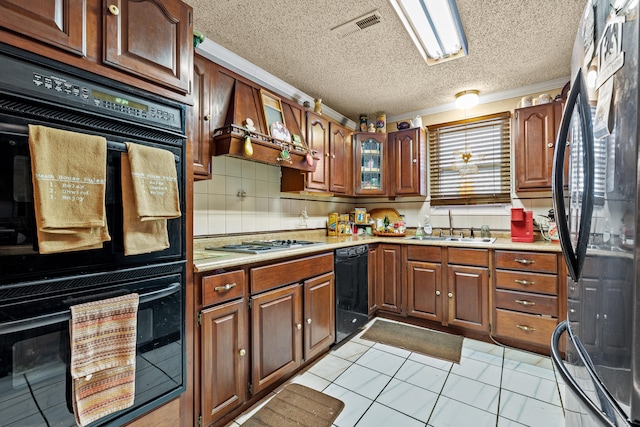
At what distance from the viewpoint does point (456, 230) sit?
10.6 ft

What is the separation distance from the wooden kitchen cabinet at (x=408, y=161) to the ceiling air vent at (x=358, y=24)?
1.56 metres

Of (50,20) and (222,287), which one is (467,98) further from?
(50,20)

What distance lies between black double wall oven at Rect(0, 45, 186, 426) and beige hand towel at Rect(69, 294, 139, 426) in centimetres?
3

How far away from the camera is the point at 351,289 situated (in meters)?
2.55

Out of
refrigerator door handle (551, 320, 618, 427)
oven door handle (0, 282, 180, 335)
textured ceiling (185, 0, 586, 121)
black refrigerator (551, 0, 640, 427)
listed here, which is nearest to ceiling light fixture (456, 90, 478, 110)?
textured ceiling (185, 0, 586, 121)

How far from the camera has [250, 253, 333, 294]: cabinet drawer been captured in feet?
5.57

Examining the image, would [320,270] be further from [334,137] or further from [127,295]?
[334,137]

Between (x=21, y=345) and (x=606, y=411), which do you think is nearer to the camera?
(x=606, y=411)

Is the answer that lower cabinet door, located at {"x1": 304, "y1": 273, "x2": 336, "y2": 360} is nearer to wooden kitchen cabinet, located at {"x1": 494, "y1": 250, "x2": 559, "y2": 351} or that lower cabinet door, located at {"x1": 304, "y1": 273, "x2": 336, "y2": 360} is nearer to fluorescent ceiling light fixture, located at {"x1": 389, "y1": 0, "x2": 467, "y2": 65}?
wooden kitchen cabinet, located at {"x1": 494, "y1": 250, "x2": 559, "y2": 351}

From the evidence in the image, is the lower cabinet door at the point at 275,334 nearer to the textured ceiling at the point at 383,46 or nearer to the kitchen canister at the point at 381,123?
the textured ceiling at the point at 383,46

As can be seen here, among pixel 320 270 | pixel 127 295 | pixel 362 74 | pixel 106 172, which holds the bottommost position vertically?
pixel 320 270

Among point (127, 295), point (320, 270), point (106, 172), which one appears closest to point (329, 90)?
point (320, 270)

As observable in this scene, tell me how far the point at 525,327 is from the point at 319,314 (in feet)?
5.45

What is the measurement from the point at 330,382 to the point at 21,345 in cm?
162
